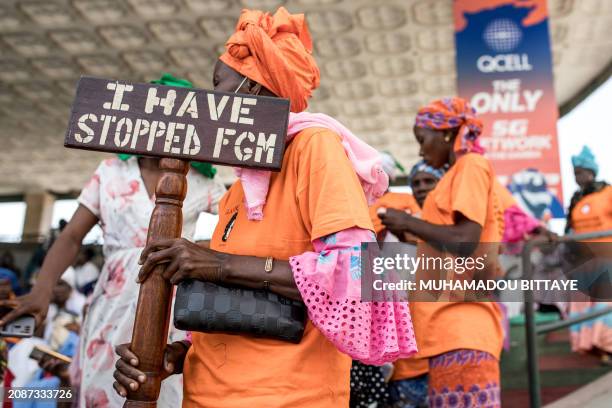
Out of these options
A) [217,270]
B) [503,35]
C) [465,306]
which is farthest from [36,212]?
[217,270]

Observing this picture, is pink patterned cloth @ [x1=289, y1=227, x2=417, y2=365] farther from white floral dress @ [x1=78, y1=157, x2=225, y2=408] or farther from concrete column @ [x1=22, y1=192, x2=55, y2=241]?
concrete column @ [x1=22, y1=192, x2=55, y2=241]

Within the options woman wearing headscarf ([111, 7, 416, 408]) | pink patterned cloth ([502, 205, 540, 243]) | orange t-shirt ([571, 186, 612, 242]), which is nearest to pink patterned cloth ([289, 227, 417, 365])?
woman wearing headscarf ([111, 7, 416, 408])

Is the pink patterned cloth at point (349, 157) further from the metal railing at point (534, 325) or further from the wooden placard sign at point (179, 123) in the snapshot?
the metal railing at point (534, 325)

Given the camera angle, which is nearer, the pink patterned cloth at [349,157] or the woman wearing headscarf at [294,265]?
the woman wearing headscarf at [294,265]

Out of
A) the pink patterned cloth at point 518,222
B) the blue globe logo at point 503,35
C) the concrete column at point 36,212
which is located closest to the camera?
the pink patterned cloth at point 518,222

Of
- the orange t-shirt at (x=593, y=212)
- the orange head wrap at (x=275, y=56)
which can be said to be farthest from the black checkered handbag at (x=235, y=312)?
the orange t-shirt at (x=593, y=212)

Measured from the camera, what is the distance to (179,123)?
1337 millimetres

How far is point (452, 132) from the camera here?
2.53 m

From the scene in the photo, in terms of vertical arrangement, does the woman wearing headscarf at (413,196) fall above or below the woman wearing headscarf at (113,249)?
above

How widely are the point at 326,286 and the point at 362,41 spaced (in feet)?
25.6

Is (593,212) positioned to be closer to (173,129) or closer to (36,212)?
(173,129)

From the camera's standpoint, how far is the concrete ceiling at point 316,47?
784cm

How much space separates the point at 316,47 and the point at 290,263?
7916 millimetres

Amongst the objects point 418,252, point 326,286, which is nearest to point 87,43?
point 418,252
